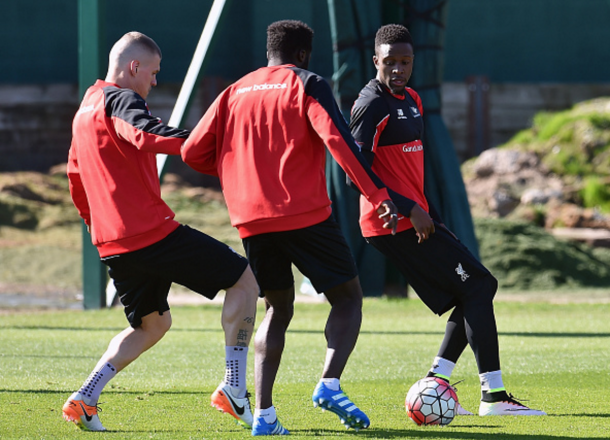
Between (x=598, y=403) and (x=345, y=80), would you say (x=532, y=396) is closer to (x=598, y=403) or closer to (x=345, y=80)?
(x=598, y=403)

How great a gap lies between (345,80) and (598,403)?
858 centimetres

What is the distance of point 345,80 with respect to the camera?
13.8 meters

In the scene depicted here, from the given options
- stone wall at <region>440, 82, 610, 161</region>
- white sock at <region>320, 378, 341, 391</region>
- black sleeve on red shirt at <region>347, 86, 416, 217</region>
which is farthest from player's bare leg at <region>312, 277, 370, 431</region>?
stone wall at <region>440, 82, 610, 161</region>

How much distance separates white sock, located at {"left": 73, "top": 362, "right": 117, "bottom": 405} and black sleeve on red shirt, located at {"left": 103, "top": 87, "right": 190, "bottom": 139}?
3.99 feet

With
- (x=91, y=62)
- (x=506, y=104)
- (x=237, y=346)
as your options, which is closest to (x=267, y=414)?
(x=237, y=346)

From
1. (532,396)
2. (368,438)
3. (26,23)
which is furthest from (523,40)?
(368,438)

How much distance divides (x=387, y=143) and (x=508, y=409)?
1505mm

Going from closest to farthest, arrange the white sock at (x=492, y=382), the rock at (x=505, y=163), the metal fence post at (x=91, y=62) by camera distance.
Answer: the white sock at (x=492, y=382)
the metal fence post at (x=91, y=62)
the rock at (x=505, y=163)

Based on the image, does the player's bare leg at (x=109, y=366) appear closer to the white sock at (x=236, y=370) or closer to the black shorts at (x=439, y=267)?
the white sock at (x=236, y=370)

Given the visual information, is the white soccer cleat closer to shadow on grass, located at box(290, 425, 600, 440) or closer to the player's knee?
shadow on grass, located at box(290, 425, 600, 440)

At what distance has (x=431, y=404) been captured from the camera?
5.12 meters

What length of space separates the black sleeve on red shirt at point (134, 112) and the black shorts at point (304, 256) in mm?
613

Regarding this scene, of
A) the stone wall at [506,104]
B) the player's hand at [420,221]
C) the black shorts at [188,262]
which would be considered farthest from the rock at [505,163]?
the black shorts at [188,262]

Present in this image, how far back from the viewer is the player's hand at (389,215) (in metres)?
4.59
